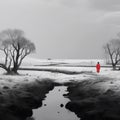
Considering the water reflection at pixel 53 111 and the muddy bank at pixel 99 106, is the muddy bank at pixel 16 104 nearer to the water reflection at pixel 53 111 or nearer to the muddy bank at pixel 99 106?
the water reflection at pixel 53 111

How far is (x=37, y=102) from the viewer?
1284 inches

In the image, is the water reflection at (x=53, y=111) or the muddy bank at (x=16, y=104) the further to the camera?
the water reflection at (x=53, y=111)

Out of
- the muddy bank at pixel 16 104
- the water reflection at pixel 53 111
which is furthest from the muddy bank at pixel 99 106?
the muddy bank at pixel 16 104

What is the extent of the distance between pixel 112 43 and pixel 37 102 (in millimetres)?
66923

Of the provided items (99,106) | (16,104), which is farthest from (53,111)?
(99,106)

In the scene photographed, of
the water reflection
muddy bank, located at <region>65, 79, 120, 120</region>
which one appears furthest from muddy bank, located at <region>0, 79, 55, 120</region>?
muddy bank, located at <region>65, 79, 120, 120</region>

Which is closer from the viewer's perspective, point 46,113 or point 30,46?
point 46,113

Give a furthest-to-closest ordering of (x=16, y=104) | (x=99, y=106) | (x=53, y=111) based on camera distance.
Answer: (x=53, y=111) < (x=16, y=104) < (x=99, y=106)

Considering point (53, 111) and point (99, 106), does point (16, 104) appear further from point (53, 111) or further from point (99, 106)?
point (99, 106)

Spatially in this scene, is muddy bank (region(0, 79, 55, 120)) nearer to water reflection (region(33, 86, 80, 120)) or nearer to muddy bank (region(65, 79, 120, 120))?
water reflection (region(33, 86, 80, 120))

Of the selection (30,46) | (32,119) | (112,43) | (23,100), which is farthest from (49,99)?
(112,43)

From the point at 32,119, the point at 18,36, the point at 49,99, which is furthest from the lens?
the point at 18,36

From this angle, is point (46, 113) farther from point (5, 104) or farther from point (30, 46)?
point (30, 46)

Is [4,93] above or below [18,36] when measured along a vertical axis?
below
